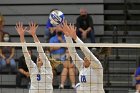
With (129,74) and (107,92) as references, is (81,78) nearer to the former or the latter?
(107,92)

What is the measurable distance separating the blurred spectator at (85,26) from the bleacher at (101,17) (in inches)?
23.5

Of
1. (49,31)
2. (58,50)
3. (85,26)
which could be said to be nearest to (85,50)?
(58,50)

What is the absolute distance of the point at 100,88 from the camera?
8023 mm

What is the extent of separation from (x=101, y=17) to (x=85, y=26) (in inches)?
43.5

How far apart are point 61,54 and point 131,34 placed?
2597mm

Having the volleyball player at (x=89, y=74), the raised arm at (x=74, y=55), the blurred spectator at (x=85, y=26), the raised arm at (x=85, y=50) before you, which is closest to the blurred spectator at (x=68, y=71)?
the blurred spectator at (x=85, y=26)

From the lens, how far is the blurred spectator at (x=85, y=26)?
40.1ft

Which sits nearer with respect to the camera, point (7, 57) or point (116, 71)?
point (7, 57)

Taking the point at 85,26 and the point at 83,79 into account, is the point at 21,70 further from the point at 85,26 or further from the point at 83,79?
the point at 83,79

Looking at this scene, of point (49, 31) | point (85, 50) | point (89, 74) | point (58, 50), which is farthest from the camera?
point (49, 31)

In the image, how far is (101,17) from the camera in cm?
1334

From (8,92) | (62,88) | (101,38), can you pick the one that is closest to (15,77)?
(8,92)

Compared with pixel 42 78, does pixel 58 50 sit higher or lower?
higher

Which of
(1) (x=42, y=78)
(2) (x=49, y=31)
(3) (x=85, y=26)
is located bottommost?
(1) (x=42, y=78)
